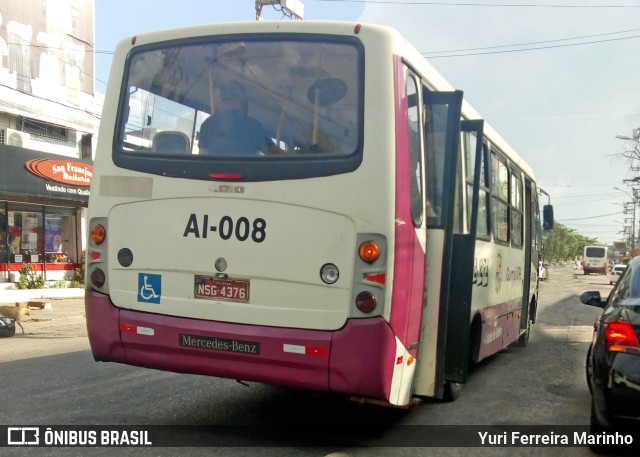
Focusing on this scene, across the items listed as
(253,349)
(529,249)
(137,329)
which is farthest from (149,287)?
(529,249)

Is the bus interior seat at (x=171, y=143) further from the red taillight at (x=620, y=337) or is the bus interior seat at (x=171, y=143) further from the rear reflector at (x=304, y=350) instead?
the red taillight at (x=620, y=337)

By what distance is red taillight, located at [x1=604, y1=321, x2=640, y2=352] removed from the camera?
183 inches

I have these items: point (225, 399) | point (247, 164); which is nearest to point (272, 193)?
point (247, 164)

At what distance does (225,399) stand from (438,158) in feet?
10.6

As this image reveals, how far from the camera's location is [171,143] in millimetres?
5277

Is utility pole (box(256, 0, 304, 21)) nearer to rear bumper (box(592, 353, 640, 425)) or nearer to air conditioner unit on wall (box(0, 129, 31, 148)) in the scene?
air conditioner unit on wall (box(0, 129, 31, 148))

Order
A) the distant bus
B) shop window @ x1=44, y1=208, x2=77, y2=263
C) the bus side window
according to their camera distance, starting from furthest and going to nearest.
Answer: the distant bus → shop window @ x1=44, y1=208, x2=77, y2=263 → the bus side window

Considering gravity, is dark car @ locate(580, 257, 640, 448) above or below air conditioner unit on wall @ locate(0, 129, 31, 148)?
below

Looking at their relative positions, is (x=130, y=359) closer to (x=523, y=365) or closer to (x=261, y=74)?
(x=261, y=74)

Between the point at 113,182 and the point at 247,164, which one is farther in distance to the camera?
the point at 113,182

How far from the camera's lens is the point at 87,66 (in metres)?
27.4

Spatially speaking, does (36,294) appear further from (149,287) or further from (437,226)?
(437,226)

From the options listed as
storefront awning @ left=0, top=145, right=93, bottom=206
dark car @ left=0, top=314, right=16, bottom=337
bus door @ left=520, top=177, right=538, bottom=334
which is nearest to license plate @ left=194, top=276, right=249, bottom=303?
bus door @ left=520, top=177, right=538, bottom=334

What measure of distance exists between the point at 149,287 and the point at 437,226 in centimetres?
229
